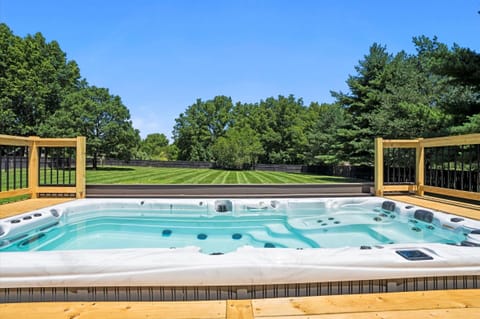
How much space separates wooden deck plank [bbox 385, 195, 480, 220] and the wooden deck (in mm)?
3046

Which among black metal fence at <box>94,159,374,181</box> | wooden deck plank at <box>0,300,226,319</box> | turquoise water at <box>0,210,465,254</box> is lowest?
turquoise water at <box>0,210,465,254</box>

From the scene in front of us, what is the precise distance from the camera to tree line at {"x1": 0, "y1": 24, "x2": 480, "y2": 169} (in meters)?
9.55

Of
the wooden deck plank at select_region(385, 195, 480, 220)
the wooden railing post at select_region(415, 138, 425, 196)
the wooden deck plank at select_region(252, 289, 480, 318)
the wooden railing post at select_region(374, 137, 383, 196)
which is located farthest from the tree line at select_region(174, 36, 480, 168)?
the wooden deck plank at select_region(252, 289, 480, 318)

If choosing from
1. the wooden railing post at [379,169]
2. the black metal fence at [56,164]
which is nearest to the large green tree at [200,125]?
the black metal fence at [56,164]

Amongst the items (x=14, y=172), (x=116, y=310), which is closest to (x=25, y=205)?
(x=14, y=172)

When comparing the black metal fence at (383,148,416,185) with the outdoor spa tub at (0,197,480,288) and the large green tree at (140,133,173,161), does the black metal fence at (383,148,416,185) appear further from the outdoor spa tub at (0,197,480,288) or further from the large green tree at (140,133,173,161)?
the large green tree at (140,133,173,161)

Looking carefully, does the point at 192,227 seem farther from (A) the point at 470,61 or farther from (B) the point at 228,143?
(B) the point at 228,143

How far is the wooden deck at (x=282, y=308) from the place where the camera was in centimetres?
192

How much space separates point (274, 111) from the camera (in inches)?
1387

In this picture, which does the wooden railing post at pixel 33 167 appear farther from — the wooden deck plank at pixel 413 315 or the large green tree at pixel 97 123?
the large green tree at pixel 97 123

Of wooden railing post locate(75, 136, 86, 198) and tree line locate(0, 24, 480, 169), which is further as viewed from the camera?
tree line locate(0, 24, 480, 169)

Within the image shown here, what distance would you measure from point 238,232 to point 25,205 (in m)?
3.61

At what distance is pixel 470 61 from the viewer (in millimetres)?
7516

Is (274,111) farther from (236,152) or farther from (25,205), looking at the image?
(25,205)
